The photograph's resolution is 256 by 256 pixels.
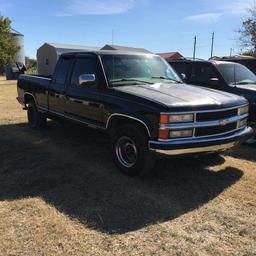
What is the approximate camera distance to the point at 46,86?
796 centimetres

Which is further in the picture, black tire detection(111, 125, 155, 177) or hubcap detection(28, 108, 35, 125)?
hubcap detection(28, 108, 35, 125)

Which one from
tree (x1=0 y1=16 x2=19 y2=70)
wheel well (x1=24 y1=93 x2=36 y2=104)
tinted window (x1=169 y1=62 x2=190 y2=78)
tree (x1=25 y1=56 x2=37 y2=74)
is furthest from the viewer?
tree (x1=25 y1=56 x2=37 y2=74)

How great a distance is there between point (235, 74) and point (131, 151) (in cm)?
423

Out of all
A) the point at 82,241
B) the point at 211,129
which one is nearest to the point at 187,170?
the point at 211,129

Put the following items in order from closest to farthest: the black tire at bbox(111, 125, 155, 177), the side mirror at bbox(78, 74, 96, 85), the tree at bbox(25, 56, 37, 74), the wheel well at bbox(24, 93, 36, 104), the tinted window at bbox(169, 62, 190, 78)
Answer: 1. the black tire at bbox(111, 125, 155, 177)
2. the side mirror at bbox(78, 74, 96, 85)
3. the wheel well at bbox(24, 93, 36, 104)
4. the tinted window at bbox(169, 62, 190, 78)
5. the tree at bbox(25, 56, 37, 74)

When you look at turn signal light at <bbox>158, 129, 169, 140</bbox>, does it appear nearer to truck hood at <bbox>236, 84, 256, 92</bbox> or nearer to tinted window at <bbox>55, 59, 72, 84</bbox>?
tinted window at <bbox>55, 59, 72, 84</bbox>

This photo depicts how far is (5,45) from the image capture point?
45656mm

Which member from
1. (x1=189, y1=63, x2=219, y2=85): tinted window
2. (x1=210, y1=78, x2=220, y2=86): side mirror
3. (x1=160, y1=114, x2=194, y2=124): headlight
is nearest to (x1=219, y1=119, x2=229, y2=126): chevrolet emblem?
(x1=160, y1=114, x2=194, y2=124): headlight

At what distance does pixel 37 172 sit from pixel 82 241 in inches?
93.5

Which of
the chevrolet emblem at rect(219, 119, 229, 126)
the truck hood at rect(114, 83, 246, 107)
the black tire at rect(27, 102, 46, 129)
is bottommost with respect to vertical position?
the black tire at rect(27, 102, 46, 129)

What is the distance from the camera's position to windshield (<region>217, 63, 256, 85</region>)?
8531 millimetres

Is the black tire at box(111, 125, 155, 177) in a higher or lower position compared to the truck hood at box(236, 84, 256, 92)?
lower

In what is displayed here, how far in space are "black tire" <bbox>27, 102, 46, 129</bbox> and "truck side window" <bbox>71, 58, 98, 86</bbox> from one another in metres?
2.11

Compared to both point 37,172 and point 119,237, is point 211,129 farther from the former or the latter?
point 37,172
